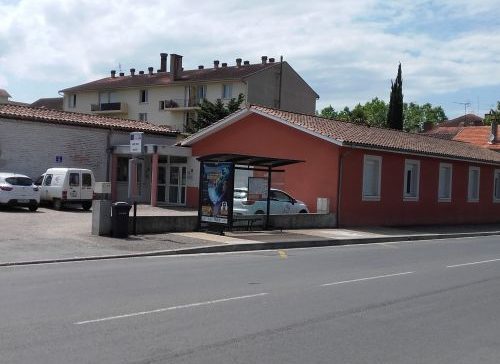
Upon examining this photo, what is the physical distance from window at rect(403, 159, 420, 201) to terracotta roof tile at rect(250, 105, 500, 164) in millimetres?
835

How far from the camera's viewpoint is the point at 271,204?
77.7ft

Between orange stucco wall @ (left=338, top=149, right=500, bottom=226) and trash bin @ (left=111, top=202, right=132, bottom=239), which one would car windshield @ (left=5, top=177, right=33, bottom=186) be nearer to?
trash bin @ (left=111, top=202, right=132, bottom=239)

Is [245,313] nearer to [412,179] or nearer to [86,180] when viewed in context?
[86,180]

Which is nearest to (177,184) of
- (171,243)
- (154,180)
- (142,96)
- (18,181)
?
(154,180)

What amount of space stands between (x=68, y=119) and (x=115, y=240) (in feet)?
53.1

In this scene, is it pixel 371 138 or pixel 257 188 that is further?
pixel 371 138

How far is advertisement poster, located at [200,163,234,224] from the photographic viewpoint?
63.1 feet

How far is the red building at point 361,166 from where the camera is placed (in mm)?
25094

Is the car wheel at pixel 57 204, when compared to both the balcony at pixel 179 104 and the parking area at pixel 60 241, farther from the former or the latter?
the balcony at pixel 179 104

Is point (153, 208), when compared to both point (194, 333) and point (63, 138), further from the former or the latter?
point (194, 333)

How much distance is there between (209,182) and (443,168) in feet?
52.4

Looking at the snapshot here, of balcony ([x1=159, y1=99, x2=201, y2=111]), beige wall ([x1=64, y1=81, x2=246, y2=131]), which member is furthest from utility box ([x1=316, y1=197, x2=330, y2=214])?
balcony ([x1=159, y1=99, x2=201, y2=111])

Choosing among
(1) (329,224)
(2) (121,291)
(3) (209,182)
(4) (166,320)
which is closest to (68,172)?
(3) (209,182)

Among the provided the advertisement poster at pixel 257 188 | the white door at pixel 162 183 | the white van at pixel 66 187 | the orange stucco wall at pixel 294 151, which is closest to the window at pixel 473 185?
the orange stucco wall at pixel 294 151
